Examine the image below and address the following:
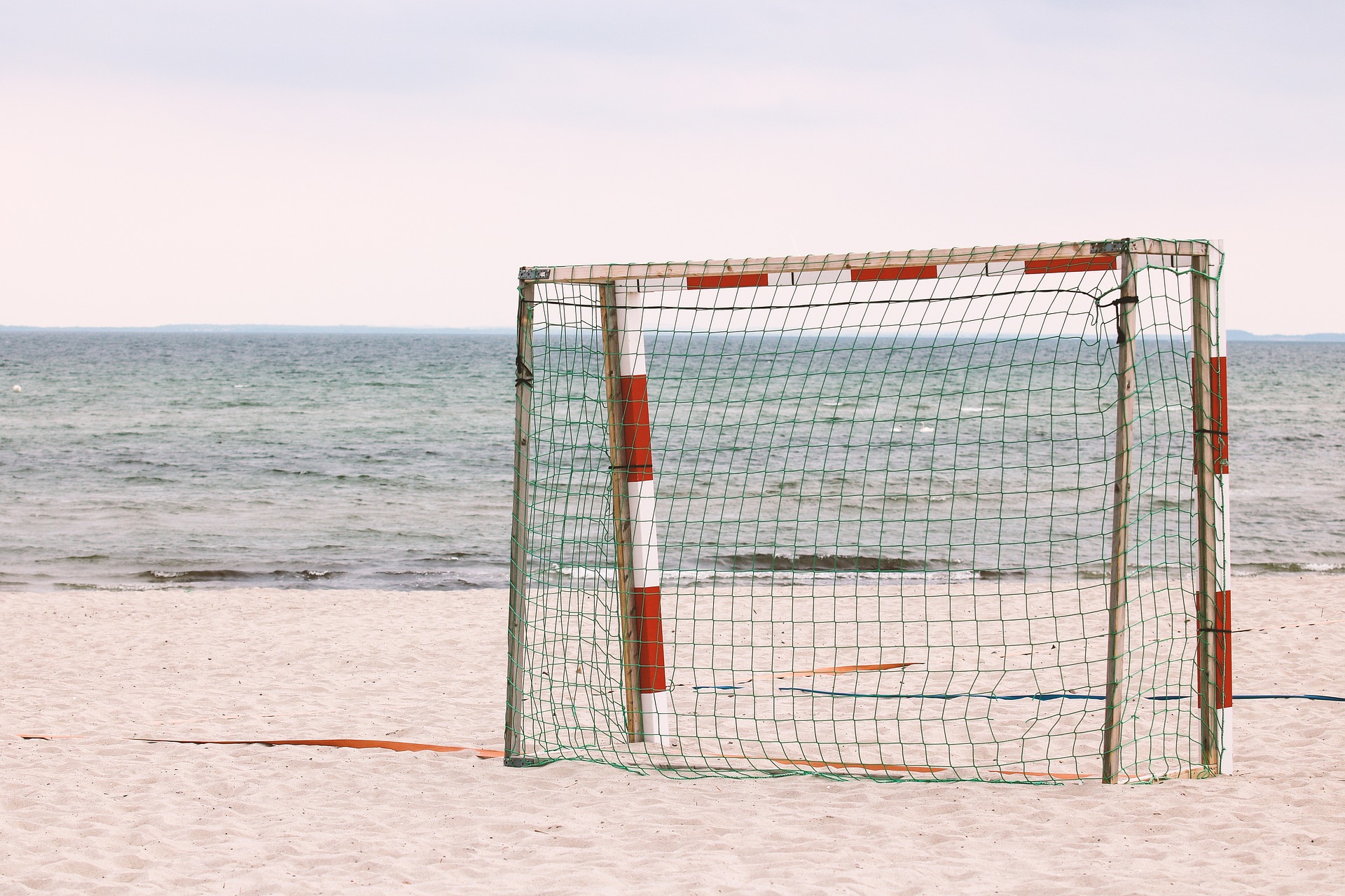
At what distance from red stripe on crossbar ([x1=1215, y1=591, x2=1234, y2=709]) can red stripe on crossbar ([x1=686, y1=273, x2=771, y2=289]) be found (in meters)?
2.30

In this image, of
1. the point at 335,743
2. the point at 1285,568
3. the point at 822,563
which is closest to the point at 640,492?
the point at 335,743

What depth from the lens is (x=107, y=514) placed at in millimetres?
16203

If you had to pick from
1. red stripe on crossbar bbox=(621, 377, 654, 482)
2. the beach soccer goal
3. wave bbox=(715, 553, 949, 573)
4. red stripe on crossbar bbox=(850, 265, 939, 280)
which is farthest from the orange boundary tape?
wave bbox=(715, 553, 949, 573)

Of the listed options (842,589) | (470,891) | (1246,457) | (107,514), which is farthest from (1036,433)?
(470,891)

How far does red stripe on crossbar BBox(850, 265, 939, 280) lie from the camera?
450 cm

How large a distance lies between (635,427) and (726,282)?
78cm

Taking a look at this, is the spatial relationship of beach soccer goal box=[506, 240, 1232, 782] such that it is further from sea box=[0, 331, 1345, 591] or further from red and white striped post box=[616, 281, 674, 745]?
sea box=[0, 331, 1345, 591]

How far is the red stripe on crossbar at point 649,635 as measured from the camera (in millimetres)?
4926

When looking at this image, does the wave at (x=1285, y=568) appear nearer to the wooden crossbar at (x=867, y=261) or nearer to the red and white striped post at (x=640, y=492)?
the wooden crossbar at (x=867, y=261)

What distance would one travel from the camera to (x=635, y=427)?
4.87 meters

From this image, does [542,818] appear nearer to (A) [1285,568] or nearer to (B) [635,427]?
(B) [635,427]

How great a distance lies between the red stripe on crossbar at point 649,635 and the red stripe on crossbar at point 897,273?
1711mm

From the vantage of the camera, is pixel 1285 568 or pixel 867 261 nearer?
pixel 867 261

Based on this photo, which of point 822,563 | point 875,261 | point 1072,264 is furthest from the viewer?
point 822,563
